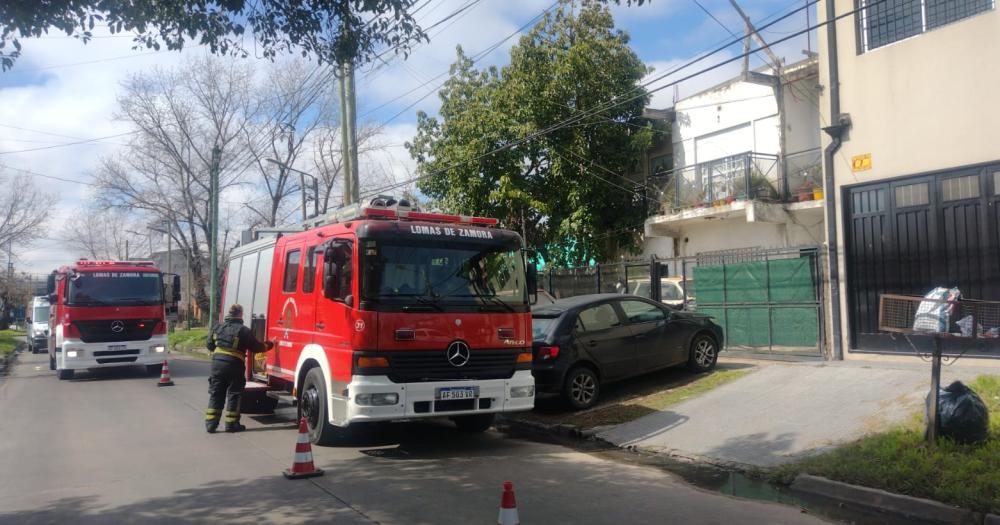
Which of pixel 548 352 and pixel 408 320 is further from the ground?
pixel 408 320

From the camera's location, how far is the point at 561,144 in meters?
21.4

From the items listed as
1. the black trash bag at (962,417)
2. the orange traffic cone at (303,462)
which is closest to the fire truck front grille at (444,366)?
the orange traffic cone at (303,462)

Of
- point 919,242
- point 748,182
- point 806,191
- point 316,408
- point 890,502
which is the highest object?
point 748,182

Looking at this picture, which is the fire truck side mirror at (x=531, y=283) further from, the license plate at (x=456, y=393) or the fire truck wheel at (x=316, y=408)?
the fire truck wheel at (x=316, y=408)

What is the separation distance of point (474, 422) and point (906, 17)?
9395 mm

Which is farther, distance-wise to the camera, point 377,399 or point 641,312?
point 641,312

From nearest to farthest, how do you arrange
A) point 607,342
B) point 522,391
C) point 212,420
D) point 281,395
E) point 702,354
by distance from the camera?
point 522,391 < point 212,420 < point 281,395 < point 607,342 < point 702,354

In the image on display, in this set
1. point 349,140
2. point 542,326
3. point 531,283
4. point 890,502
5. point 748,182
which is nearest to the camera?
point 890,502

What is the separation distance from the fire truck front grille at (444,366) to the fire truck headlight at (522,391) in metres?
0.17

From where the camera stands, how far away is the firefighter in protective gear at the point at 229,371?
1014 cm

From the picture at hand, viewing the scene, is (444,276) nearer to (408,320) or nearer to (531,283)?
(408,320)

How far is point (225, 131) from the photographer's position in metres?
33.8

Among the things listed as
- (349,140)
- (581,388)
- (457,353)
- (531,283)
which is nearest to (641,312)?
(581,388)

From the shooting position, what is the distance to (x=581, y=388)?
11000 mm
